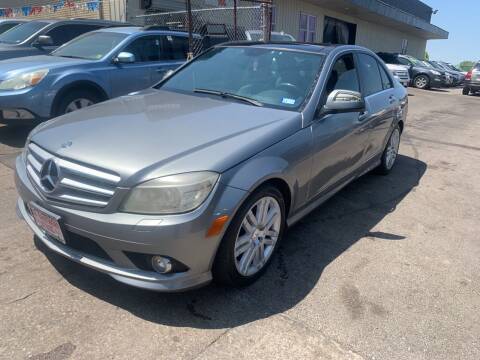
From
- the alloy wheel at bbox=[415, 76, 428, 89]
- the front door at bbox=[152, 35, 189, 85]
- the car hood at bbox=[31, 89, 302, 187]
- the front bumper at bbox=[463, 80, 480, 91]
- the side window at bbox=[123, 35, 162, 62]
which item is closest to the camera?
the car hood at bbox=[31, 89, 302, 187]

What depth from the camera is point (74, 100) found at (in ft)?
19.8

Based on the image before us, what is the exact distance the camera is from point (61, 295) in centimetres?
269

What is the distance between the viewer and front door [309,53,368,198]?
3.41 m

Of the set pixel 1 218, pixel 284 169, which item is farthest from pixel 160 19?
pixel 284 169

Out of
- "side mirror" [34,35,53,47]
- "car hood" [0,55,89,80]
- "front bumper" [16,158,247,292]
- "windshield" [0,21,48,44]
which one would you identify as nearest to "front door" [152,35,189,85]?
"car hood" [0,55,89,80]

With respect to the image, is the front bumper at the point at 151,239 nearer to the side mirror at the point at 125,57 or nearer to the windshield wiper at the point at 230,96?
the windshield wiper at the point at 230,96

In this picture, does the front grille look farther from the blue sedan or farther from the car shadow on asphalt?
the blue sedan

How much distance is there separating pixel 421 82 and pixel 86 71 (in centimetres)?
2093

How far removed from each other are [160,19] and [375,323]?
12.7 metres

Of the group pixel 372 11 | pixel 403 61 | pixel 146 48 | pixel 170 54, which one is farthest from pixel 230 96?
pixel 372 11

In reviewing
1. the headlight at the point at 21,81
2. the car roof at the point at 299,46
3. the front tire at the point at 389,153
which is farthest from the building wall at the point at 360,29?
the car roof at the point at 299,46

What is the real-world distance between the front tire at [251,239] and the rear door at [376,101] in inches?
70.4

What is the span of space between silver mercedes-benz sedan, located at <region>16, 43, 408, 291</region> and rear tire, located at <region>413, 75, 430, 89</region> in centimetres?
2082

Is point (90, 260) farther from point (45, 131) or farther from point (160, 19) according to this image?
point (160, 19)
